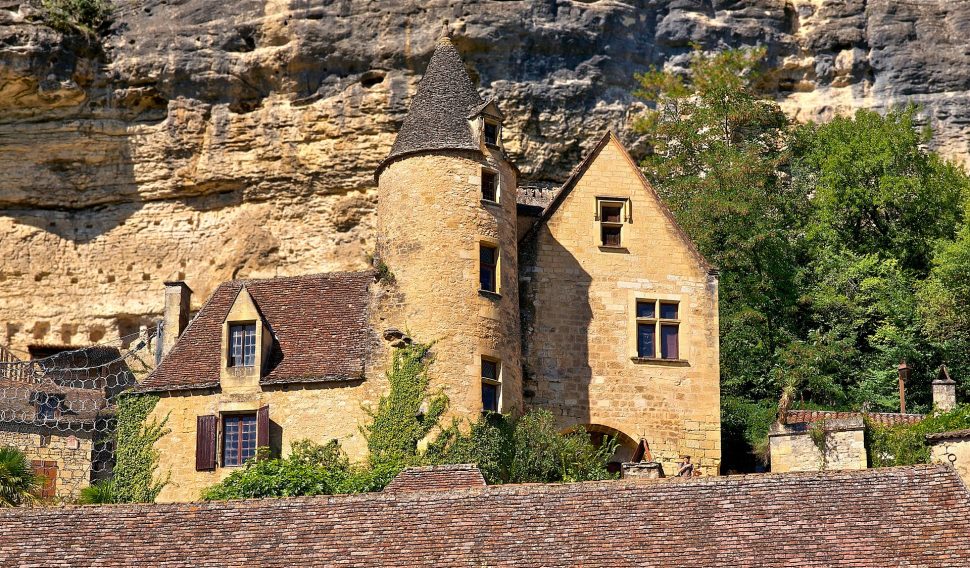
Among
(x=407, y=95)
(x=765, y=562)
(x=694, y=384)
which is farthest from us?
(x=407, y=95)

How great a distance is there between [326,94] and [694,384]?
14.5 m

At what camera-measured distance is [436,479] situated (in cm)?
2795

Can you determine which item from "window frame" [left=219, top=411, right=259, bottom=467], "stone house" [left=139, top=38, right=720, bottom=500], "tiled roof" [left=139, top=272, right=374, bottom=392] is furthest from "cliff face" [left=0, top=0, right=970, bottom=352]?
"window frame" [left=219, top=411, right=259, bottom=467]

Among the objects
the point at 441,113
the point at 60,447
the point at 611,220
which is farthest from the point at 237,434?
the point at 611,220

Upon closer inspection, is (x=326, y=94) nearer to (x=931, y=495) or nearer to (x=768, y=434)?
(x=768, y=434)

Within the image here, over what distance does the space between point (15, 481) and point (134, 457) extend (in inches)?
92.8

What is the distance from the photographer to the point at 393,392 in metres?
33.4

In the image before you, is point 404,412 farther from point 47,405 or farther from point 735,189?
point 735,189

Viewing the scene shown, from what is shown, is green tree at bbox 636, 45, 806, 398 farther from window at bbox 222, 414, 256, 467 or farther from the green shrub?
the green shrub

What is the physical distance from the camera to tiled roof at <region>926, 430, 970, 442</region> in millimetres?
31562

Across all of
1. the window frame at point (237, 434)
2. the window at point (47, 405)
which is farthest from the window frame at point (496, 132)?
the window at point (47, 405)

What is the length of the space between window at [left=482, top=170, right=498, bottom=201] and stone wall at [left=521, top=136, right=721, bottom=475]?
1688 millimetres

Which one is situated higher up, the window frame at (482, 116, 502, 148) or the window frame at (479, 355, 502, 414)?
the window frame at (482, 116, 502, 148)

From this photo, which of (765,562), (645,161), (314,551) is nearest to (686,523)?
(765,562)
